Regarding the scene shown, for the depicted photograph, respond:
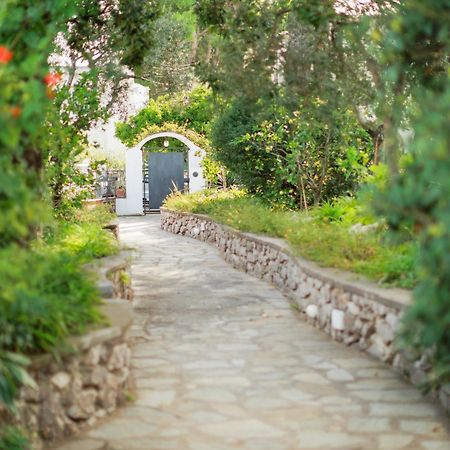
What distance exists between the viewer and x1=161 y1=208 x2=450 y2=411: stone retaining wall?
632cm

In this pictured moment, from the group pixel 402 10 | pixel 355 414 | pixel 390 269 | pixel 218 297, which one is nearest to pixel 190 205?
pixel 218 297

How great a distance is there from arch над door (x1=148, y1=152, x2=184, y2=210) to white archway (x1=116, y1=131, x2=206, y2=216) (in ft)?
2.42

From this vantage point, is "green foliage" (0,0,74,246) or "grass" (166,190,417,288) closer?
"green foliage" (0,0,74,246)

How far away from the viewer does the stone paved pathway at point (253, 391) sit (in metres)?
4.90

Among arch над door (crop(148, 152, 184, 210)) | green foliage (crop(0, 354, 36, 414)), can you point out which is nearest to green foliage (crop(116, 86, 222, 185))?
arch над door (crop(148, 152, 184, 210))

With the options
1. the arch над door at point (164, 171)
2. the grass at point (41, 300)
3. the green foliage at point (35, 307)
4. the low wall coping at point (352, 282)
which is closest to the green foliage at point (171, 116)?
the arch над door at point (164, 171)

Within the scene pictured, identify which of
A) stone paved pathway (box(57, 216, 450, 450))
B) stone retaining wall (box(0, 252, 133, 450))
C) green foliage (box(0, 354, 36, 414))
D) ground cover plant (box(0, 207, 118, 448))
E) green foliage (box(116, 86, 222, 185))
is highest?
green foliage (box(116, 86, 222, 185))

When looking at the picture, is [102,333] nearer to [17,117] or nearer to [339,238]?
[17,117]

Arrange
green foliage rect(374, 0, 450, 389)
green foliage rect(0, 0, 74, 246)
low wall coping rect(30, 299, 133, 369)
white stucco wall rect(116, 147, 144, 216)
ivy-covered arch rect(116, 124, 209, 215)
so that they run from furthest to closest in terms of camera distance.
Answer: white stucco wall rect(116, 147, 144, 216)
ivy-covered arch rect(116, 124, 209, 215)
low wall coping rect(30, 299, 133, 369)
green foliage rect(0, 0, 74, 246)
green foliage rect(374, 0, 450, 389)

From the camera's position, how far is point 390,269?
23.5ft

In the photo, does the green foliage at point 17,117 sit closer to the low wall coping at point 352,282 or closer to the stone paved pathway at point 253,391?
the stone paved pathway at point 253,391

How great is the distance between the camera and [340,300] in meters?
7.49

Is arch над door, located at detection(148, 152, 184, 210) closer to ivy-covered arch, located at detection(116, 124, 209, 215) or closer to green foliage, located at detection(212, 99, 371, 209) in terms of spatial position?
ivy-covered arch, located at detection(116, 124, 209, 215)

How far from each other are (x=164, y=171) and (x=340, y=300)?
19.4 metres
